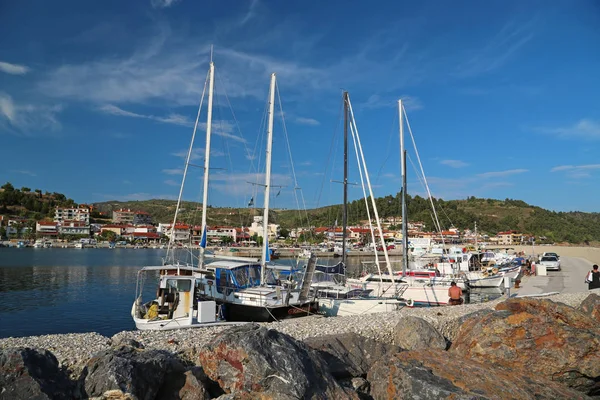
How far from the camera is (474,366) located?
30.0ft

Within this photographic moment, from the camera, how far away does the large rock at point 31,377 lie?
6.57 metres

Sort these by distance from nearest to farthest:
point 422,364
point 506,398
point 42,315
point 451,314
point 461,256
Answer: point 506,398 → point 422,364 → point 451,314 → point 42,315 → point 461,256

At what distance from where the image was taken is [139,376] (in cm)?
768

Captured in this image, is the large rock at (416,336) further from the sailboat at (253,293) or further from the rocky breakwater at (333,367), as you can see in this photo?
the sailboat at (253,293)

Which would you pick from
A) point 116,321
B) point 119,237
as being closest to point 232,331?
point 116,321

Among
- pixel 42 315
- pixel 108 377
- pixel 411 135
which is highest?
pixel 411 135

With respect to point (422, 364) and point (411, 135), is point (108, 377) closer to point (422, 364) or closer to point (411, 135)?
point (422, 364)

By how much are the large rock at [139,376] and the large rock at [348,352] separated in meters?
3.14

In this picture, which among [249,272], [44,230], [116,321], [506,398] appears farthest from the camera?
[44,230]

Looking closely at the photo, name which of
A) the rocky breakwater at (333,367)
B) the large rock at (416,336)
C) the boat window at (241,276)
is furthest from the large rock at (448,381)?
the boat window at (241,276)

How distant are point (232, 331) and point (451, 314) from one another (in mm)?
9935

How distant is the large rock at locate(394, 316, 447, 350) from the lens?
1215 cm

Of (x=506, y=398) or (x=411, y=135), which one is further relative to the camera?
Answer: (x=411, y=135)

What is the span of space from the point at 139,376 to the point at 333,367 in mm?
4350
